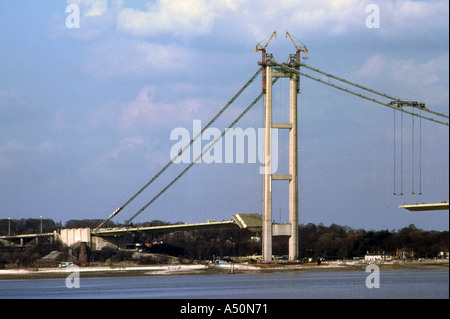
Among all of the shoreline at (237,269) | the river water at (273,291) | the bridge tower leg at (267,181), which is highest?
the bridge tower leg at (267,181)

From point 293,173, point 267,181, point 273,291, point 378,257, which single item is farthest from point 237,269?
point 273,291

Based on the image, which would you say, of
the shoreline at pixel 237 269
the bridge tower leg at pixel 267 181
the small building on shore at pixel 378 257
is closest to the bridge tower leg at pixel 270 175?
the bridge tower leg at pixel 267 181

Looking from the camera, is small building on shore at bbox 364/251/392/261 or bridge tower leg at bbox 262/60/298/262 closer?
bridge tower leg at bbox 262/60/298/262

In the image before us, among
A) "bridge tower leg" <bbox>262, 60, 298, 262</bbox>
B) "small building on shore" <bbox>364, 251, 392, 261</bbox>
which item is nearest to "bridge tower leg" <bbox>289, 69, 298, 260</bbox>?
"bridge tower leg" <bbox>262, 60, 298, 262</bbox>

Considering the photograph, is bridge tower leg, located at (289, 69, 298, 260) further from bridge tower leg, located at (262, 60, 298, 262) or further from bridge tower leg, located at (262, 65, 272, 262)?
bridge tower leg, located at (262, 65, 272, 262)


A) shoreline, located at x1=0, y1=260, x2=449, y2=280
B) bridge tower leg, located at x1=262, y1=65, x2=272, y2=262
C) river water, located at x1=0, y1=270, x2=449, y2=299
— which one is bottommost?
shoreline, located at x1=0, y1=260, x2=449, y2=280

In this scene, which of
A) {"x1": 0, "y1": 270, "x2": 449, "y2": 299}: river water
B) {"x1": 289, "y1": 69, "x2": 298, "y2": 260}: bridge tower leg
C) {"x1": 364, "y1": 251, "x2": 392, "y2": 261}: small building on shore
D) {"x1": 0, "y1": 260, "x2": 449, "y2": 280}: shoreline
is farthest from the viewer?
{"x1": 364, "y1": 251, "x2": 392, "y2": 261}: small building on shore

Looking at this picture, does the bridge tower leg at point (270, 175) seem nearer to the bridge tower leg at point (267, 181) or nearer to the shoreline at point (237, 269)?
the bridge tower leg at point (267, 181)

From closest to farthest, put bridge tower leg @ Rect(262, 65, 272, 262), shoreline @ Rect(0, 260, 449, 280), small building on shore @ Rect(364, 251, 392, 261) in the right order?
bridge tower leg @ Rect(262, 65, 272, 262) → shoreline @ Rect(0, 260, 449, 280) → small building on shore @ Rect(364, 251, 392, 261)

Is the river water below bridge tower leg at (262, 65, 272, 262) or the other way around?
below

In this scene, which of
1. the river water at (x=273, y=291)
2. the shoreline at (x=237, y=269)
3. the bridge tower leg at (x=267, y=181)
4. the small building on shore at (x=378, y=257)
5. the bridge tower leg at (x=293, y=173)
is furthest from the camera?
the small building on shore at (x=378, y=257)
